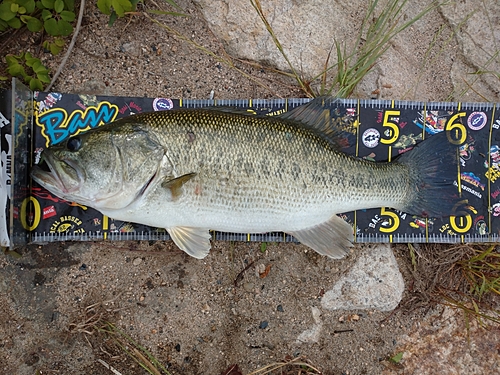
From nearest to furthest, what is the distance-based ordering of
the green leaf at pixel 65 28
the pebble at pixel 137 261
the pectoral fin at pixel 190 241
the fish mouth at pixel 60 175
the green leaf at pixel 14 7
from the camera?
1. the fish mouth at pixel 60 175
2. the pectoral fin at pixel 190 241
3. the green leaf at pixel 14 7
4. the green leaf at pixel 65 28
5. the pebble at pixel 137 261

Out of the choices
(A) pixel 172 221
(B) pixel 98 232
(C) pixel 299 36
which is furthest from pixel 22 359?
(C) pixel 299 36

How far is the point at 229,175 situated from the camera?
7.71 feet

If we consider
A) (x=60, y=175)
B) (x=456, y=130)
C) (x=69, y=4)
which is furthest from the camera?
(x=456, y=130)

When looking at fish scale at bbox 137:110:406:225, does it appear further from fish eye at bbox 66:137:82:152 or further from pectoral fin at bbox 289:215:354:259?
fish eye at bbox 66:137:82:152

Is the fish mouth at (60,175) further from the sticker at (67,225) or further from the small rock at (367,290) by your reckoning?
the small rock at (367,290)

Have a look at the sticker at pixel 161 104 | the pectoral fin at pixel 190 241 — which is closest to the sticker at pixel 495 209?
the pectoral fin at pixel 190 241

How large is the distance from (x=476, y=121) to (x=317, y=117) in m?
1.28

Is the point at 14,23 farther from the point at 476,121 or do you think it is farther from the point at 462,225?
the point at 462,225

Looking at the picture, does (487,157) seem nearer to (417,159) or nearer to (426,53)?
(417,159)

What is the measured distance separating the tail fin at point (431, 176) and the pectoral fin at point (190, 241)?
143 centimetres

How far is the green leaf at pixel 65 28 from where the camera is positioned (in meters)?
2.72

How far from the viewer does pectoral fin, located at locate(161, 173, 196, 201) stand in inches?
89.0

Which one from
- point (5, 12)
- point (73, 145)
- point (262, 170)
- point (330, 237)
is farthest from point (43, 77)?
point (330, 237)

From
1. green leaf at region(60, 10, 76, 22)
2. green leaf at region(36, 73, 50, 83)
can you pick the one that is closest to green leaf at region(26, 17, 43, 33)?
green leaf at region(60, 10, 76, 22)
